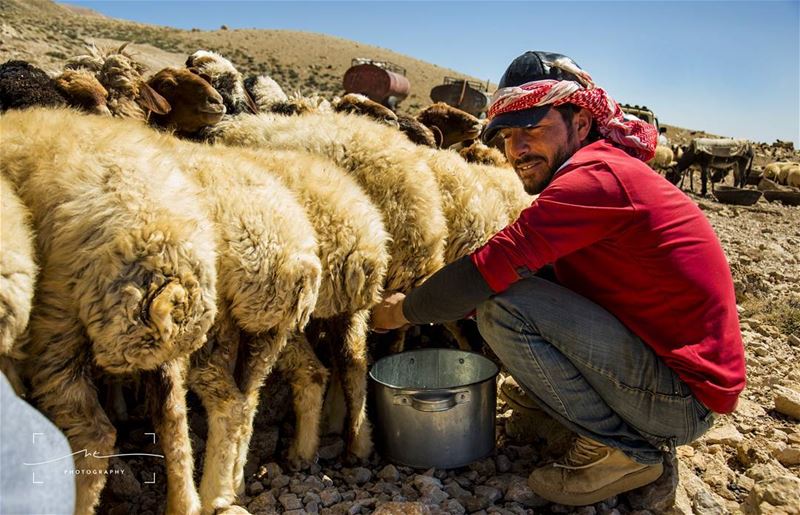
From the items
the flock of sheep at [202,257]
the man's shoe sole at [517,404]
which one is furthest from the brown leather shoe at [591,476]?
the flock of sheep at [202,257]

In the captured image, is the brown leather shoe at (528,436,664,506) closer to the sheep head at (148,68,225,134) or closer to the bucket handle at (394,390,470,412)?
the bucket handle at (394,390,470,412)

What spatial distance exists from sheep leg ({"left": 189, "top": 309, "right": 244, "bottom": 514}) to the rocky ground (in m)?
0.26

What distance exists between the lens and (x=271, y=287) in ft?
9.61

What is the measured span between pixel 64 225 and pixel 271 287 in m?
0.88

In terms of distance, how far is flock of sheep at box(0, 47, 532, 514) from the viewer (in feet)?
7.73

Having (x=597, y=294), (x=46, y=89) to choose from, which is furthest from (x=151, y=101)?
(x=597, y=294)

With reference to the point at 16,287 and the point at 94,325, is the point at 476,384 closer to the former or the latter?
the point at 94,325

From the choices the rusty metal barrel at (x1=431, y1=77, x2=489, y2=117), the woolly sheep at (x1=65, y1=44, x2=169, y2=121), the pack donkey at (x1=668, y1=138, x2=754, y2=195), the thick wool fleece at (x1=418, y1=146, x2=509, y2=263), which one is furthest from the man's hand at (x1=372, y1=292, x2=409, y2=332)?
the pack donkey at (x1=668, y1=138, x2=754, y2=195)

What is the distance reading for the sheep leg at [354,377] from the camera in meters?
3.68

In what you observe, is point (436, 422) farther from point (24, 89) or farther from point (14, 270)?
point (24, 89)

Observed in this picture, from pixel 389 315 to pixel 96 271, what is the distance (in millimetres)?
1471

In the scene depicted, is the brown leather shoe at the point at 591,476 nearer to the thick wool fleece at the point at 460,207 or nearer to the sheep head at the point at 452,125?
the thick wool fleece at the point at 460,207

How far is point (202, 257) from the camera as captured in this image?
254 centimetres

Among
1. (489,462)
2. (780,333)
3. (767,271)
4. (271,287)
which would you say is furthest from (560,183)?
(767,271)
